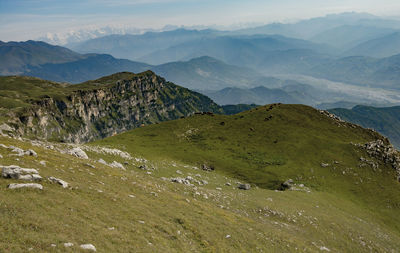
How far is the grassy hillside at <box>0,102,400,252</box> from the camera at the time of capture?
691 inches

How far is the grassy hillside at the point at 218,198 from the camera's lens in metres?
17.6

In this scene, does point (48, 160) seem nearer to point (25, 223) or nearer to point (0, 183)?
point (0, 183)

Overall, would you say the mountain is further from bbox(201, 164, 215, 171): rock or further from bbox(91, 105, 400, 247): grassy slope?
bbox(201, 164, 215, 171): rock

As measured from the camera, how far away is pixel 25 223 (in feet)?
50.9

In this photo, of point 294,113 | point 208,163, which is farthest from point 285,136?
point 208,163

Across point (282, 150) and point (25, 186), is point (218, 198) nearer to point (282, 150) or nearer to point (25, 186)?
point (25, 186)

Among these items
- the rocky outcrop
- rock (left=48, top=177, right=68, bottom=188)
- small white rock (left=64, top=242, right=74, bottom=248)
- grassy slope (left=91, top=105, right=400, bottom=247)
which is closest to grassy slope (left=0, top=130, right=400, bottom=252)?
small white rock (left=64, top=242, right=74, bottom=248)

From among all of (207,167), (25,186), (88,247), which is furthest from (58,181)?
(207,167)

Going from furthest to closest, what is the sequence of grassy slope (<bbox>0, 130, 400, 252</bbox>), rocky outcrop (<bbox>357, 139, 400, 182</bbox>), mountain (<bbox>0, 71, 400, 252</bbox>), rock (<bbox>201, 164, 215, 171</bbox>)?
rocky outcrop (<bbox>357, 139, 400, 182</bbox>) < rock (<bbox>201, 164, 215, 171</bbox>) < mountain (<bbox>0, 71, 400, 252</bbox>) < grassy slope (<bbox>0, 130, 400, 252</bbox>)

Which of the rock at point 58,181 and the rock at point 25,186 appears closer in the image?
the rock at point 25,186

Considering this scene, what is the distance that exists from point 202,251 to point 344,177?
217 ft

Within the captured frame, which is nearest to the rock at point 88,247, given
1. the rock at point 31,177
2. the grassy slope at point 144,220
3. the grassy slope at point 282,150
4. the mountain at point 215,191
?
the mountain at point 215,191

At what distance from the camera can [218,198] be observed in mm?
38969

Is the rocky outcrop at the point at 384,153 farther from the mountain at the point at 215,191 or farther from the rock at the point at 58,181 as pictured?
the rock at the point at 58,181
